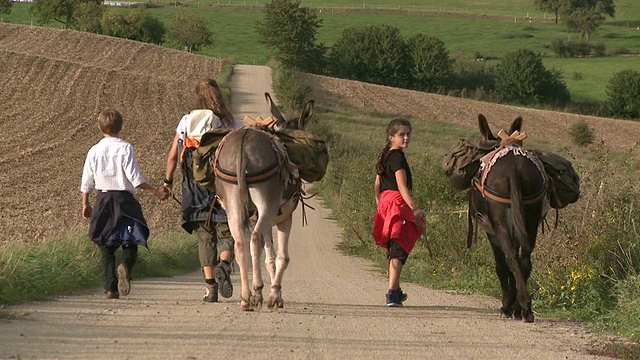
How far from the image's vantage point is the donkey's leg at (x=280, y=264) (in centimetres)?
933

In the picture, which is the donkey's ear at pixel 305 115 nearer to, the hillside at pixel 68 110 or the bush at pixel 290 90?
the hillside at pixel 68 110

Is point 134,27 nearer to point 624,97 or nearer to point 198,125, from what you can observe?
point 624,97

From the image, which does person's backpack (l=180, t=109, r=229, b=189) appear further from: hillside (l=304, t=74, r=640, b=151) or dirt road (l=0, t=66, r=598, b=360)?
hillside (l=304, t=74, r=640, b=151)

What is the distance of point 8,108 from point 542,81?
176 feet

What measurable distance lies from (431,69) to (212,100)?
7755 cm

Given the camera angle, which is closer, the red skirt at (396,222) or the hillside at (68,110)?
the red skirt at (396,222)

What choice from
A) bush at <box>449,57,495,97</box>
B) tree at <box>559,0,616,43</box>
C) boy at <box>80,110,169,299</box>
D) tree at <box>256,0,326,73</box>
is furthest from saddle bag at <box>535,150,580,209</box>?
tree at <box>559,0,616,43</box>

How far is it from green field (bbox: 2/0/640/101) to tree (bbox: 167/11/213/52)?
5.34ft

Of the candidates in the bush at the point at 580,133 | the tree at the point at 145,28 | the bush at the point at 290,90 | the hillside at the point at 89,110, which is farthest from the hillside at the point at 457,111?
the tree at the point at 145,28

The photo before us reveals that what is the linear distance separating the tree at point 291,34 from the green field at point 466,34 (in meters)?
5.18

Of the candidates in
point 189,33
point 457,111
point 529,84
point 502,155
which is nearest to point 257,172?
point 502,155

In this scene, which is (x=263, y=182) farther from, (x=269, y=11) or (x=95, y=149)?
(x=269, y=11)

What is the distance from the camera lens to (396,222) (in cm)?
1062

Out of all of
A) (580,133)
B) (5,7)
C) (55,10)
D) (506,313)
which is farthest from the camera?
(5,7)
